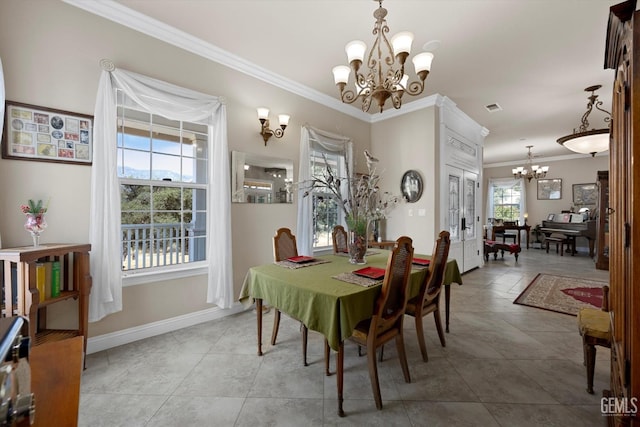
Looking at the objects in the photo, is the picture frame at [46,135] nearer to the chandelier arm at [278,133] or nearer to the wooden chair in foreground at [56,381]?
the chandelier arm at [278,133]

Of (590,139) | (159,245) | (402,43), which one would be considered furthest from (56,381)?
(590,139)

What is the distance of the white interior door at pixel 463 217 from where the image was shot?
4.76 metres

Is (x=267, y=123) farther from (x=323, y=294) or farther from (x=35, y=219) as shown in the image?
(x=323, y=294)

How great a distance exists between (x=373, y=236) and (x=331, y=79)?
2.63 meters

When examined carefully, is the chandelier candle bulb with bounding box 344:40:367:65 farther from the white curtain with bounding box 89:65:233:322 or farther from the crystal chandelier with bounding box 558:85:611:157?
the crystal chandelier with bounding box 558:85:611:157

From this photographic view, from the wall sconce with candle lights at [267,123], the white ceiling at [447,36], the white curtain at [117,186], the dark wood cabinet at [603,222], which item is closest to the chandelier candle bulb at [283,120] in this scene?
the wall sconce with candle lights at [267,123]

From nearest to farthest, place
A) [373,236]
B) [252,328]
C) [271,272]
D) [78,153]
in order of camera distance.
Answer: [271,272]
[78,153]
[252,328]
[373,236]

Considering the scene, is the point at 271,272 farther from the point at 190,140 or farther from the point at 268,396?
the point at 190,140

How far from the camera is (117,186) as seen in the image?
236 cm

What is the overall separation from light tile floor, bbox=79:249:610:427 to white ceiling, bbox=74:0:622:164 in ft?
10.1

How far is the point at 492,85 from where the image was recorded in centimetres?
381

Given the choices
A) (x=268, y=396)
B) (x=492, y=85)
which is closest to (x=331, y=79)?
(x=492, y=85)

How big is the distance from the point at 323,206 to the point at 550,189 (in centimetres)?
854

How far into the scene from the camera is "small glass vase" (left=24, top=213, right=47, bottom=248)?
1868 mm
